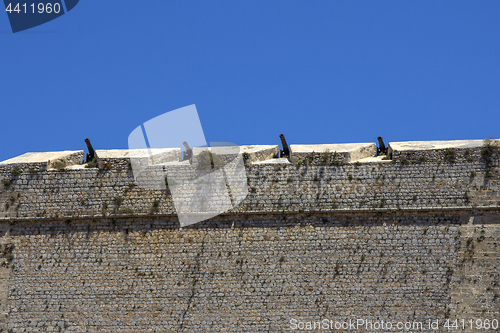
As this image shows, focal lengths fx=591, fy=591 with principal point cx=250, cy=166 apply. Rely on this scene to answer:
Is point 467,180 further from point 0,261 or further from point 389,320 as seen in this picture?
point 0,261

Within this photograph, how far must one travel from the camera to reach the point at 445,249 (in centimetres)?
1233

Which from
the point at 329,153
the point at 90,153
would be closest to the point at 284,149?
the point at 329,153

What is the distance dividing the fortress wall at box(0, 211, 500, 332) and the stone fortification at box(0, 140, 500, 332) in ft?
0.07

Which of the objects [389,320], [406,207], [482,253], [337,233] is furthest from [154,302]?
[482,253]

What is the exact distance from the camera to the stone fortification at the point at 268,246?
12.3 metres

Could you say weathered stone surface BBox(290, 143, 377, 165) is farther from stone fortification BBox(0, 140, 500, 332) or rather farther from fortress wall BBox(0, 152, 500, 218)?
fortress wall BBox(0, 152, 500, 218)

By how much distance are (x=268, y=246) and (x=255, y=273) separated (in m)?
0.63

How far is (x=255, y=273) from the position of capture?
1248 cm

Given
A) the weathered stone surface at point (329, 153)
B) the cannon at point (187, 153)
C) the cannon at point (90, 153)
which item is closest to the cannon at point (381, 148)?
the weathered stone surface at point (329, 153)

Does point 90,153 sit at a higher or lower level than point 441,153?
higher

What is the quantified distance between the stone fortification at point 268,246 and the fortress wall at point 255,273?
0.07 feet

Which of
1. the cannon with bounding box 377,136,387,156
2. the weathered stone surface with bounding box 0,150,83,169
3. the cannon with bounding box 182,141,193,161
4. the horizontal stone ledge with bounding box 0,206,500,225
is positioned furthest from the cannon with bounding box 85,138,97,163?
the cannon with bounding box 377,136,387,156

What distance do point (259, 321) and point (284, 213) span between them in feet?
7.58

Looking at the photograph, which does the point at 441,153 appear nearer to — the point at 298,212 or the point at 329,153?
the point at 329,153
